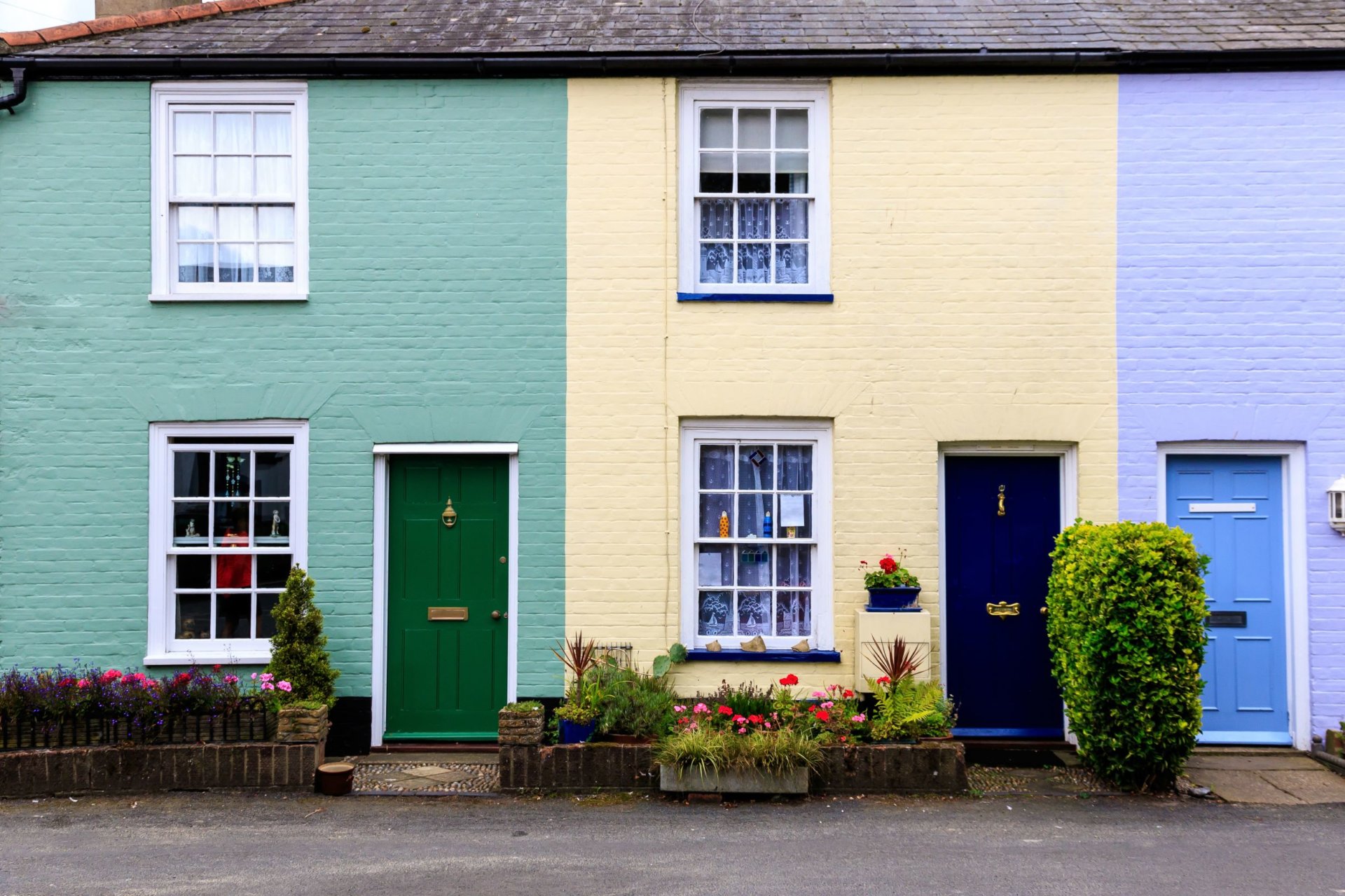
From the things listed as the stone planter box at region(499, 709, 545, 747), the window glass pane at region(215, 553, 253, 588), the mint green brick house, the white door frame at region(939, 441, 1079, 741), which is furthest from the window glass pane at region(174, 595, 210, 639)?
the white door frame at region(939, 441, 1079, 741)

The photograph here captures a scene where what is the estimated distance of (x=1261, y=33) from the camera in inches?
348

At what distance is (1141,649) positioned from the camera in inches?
284

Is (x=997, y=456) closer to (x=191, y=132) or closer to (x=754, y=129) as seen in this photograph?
(x=754, y=129)

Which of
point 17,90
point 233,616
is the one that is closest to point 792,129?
point 233,616

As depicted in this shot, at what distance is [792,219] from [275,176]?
428 cm

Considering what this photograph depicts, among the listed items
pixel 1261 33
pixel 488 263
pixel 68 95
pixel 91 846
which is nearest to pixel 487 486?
pixel 488 263

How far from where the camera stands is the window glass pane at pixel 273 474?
8.79 metres

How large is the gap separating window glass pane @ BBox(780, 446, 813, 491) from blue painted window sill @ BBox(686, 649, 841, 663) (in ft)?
4.33

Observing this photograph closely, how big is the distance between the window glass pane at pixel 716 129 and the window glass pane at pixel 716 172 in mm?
77

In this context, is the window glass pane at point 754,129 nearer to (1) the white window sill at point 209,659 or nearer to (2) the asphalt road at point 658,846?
(2) the asphalt road at point 658,846

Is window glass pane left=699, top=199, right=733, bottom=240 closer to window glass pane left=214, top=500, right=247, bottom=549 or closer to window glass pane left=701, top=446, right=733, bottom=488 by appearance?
window glass pane left=701, top=446, right=733, bottom=488

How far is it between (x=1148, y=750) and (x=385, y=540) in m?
5.93

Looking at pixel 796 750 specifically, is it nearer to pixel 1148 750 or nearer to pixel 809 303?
pixel 1148 750

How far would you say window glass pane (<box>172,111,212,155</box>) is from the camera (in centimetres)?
884
